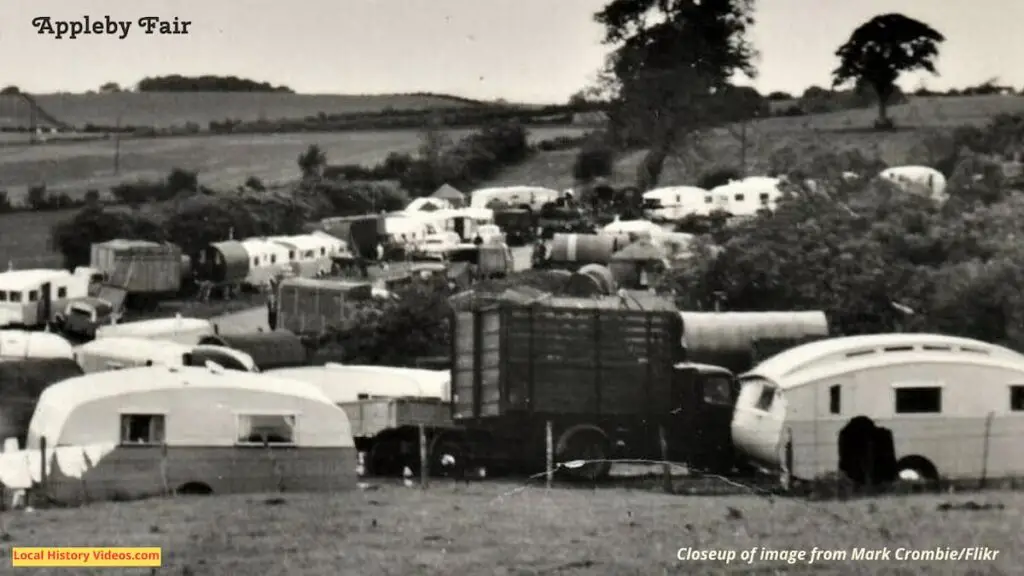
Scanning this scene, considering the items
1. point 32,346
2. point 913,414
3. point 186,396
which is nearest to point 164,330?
point 32,346

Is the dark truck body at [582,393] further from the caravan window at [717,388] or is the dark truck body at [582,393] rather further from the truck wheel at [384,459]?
the truck wheel at [384,459]

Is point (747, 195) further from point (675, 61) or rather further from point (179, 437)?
point (179, 437)

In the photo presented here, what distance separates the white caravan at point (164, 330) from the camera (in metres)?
10.9

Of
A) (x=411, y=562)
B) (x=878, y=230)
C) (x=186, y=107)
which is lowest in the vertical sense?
(x=411, y=562)

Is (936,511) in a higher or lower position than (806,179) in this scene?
lower

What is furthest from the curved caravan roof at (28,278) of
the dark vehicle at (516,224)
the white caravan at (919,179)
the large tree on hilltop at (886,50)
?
the white caravan at (919,179)

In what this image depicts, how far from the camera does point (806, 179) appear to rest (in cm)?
1206

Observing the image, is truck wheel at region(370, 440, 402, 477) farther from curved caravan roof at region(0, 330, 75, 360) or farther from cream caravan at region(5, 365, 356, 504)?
curved caravan roof at region(0, 330, 75, 360)

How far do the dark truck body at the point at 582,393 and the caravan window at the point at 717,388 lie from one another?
0.02m

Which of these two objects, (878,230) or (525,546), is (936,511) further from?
(878,230)

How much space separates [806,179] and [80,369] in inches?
210

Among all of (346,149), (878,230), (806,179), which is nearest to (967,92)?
(878,230)

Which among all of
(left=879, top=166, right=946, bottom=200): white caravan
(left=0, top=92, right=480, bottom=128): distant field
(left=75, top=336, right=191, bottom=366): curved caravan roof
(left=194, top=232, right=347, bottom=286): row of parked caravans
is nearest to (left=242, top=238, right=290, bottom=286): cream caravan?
(left=194, top=232, right=347, bottom=286): row of parked caravans

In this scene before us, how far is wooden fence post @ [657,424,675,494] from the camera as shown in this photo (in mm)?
8688
